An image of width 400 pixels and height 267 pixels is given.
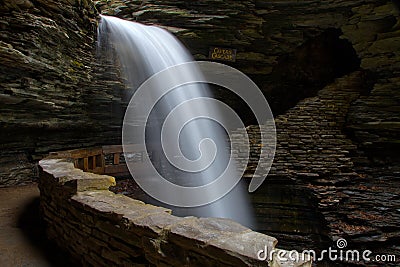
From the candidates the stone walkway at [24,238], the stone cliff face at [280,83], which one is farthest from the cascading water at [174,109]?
the stone walkway at [24,238]

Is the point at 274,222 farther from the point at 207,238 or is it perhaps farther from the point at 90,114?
the point at 207,238

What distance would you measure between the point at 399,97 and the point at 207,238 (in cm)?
823

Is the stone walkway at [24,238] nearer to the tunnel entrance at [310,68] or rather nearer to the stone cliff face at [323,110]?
the stone cliff face at [323,110]

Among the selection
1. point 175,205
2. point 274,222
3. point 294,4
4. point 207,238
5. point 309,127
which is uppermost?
point 294,4

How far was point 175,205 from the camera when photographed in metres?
6.79

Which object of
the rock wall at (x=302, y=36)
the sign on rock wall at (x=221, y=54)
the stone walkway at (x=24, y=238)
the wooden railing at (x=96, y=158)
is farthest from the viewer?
the sign on rock wall at (x=221, y=54)

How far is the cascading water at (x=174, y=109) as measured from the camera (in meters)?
7.36

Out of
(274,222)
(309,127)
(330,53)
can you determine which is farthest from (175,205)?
(330,53)

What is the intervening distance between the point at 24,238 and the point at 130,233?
1933 millimetres

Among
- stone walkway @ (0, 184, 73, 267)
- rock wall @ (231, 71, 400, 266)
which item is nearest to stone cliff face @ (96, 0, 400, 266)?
rock wall @ (231, 71, 400, 266)

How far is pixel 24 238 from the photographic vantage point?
10.3 ft

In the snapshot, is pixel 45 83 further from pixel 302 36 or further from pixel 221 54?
pixel 302 36

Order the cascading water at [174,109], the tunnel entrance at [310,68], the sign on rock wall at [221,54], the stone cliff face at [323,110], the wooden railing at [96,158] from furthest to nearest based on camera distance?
the tunnel entrance at [310,68] < the sign on rock wall at [221,54] < the cascading water at [174,109] < the stone cliff face at [323,110] < the wooden railing at [96,158]

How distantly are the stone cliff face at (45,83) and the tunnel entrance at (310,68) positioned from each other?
5.78 metres
